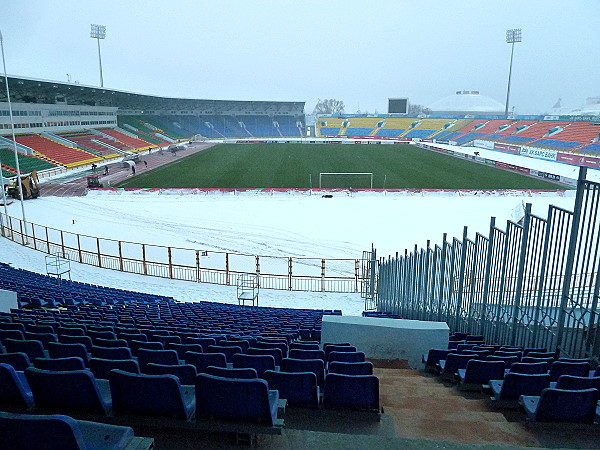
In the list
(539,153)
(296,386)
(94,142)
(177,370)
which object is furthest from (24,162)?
(539,153)

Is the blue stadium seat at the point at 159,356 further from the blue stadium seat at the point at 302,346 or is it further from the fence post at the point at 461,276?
the fence post at the point at 461,276

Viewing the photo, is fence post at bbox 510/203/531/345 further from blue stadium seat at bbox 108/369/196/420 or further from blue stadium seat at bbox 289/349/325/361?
blue stadium seat at bbox 108/369/196/420

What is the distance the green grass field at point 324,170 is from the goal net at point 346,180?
93 mm

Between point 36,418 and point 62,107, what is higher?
point 62,107

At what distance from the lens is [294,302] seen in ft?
51.5

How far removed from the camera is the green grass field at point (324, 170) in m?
39.1

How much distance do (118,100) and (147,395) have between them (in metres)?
83.4

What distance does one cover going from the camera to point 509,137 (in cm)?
7331

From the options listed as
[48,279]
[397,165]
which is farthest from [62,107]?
[48,279]

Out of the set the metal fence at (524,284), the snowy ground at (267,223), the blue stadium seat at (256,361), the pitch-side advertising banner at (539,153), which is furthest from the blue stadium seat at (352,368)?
the pitch-side advertising banner at (539,153)

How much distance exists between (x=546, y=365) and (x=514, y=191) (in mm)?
33601

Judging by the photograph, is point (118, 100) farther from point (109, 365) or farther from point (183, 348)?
point (109, 365)

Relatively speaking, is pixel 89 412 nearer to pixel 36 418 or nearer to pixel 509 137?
pixel 36 418

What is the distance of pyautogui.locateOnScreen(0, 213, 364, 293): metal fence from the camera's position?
1753 cm
